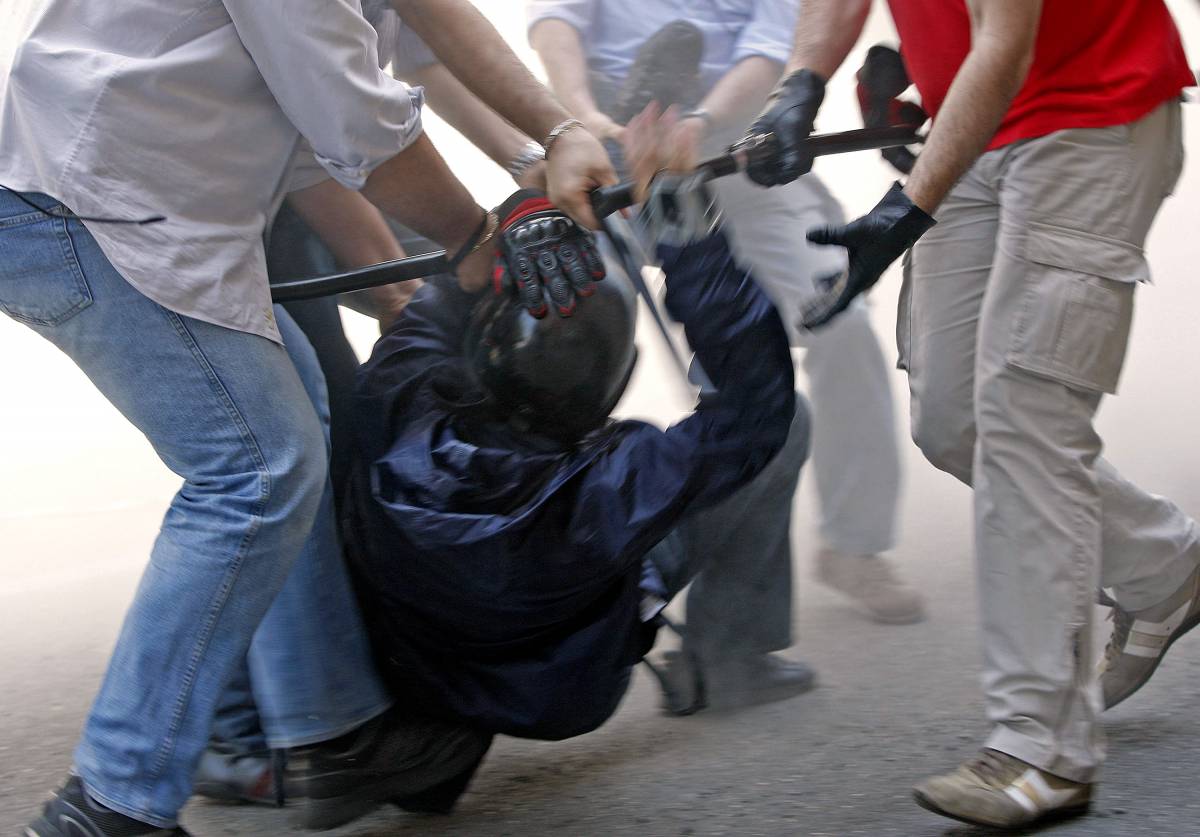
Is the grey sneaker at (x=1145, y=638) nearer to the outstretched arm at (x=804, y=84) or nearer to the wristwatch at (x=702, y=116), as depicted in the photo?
the outstretched arm at (x=804, y=84)

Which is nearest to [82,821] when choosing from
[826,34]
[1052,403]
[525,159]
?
[525,159]

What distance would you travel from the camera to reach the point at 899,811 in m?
2.05

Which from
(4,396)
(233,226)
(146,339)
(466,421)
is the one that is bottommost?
(4,396)

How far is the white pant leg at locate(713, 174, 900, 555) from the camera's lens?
3.21m

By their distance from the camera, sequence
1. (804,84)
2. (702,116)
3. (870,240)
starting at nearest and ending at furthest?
(870,240)
(804,84)
(702,116)

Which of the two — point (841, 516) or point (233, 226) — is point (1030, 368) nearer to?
point (233, 226)

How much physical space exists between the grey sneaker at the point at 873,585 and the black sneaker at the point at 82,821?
189 cm

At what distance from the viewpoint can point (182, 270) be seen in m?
1.70

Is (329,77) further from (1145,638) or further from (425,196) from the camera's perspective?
(1145,638)

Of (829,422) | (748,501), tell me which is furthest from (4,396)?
(748,501)

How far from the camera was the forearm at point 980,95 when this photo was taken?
1851 millimetres

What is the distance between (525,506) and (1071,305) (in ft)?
2.72

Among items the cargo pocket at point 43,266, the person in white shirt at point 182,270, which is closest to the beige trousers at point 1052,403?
the person in white shirt at point 182,270

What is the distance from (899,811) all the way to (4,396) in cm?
594
